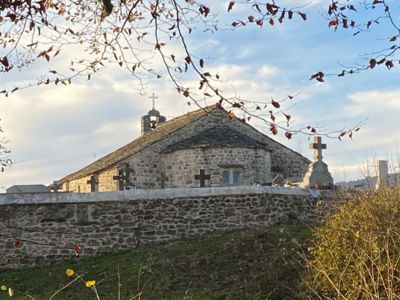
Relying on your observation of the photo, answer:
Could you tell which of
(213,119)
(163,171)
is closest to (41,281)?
(163,171)

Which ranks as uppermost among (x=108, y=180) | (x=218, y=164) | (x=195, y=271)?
(x=218, y=164)

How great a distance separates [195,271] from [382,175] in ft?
15.8

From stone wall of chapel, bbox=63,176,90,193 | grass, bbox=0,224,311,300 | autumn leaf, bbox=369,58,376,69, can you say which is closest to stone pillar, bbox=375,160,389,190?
grass, bbox=0,224,311,300

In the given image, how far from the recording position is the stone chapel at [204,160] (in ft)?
77.2

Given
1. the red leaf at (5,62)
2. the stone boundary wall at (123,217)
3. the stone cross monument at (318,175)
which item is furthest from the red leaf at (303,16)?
the stone cross monument at (318,175)

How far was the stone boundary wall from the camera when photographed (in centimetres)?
1432

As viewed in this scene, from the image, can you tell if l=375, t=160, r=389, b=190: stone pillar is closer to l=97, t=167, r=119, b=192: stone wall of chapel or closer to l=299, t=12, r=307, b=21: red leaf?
l=299, t=12, r=307, b=21: red leaf

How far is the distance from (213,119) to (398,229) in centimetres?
1690

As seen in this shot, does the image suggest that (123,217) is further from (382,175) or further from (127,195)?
(382,175)

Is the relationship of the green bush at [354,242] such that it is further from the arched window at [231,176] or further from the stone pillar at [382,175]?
the arched window at [231,176]

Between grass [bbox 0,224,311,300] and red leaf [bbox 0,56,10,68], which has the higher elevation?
red leaf [bbox 0,56,10,68]

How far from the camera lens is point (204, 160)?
23.6 meters

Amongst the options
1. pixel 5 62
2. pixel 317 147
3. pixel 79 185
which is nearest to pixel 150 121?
pixel 79 185

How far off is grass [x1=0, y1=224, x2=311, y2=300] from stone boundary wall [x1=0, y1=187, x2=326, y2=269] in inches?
16.0
